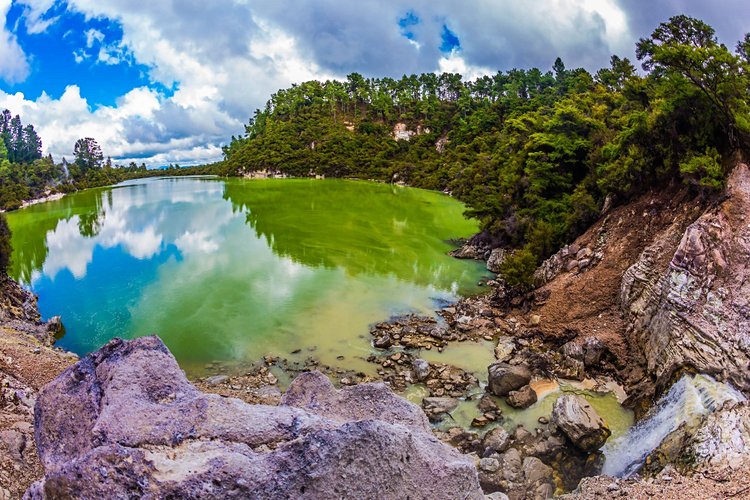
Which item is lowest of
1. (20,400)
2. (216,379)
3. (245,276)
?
(216,379)

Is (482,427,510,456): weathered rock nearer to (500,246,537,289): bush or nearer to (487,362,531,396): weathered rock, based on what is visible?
A: (487,362,531,396): weathered rock

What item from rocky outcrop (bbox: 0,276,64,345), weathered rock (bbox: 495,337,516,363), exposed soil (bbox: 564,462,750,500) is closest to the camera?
exposed soil (bbox: 564,462,750,500)

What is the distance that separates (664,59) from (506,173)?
1472cm

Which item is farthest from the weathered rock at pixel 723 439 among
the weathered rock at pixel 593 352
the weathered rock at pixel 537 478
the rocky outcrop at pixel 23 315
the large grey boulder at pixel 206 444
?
the rocky outcrop at pixel 23 315

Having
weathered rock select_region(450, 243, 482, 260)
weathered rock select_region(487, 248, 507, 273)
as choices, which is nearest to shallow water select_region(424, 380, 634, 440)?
weathered rock select_region(487, 248, 507, 273)

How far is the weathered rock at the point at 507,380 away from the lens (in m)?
13.2

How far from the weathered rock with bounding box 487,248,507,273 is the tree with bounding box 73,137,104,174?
122 m

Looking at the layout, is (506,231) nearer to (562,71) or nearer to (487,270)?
(487,270)

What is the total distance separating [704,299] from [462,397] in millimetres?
7100

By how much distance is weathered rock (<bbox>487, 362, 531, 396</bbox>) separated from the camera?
13195mm

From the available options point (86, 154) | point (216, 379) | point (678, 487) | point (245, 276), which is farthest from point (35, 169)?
point (678, 487)

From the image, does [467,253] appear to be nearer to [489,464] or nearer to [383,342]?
[383,342]

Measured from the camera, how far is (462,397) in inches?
522

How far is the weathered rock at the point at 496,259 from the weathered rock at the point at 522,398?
14065mm
